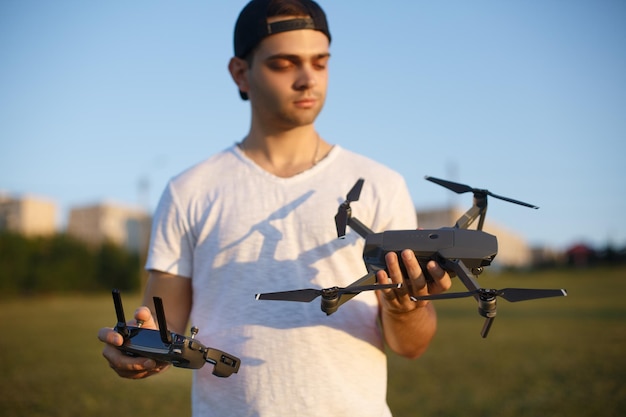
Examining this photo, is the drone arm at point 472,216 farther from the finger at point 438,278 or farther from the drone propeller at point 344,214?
the drone propeller at point 344,214

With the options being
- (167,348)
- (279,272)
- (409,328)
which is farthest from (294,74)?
(167,348)

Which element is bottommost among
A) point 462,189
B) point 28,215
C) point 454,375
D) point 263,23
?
point 28,215

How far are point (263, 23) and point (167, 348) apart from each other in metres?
1.56

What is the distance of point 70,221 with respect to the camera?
196 ft

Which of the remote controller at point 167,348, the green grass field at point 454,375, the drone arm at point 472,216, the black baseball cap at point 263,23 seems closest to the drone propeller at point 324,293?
the remote controller at point 167,348

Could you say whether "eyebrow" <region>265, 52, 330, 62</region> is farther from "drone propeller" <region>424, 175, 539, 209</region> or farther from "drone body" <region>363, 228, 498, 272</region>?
"drone body" <region>363, 228, 498, 272</region>

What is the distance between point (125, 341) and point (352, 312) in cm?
100

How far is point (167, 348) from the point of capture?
7.54 feet

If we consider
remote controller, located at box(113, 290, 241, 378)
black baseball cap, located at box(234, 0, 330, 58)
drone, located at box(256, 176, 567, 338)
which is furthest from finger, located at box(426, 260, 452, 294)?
black baseball cap, located at box(234, 0, 330, 58)

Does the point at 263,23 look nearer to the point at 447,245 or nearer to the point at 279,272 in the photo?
the point at 279,272

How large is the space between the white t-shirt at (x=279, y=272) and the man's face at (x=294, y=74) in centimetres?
28

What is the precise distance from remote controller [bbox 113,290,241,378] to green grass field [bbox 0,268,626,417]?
131 cm

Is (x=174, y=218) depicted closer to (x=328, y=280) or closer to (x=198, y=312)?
(x=198, y=312)

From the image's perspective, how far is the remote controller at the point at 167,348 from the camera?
7.41 feet
